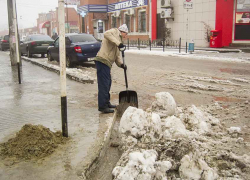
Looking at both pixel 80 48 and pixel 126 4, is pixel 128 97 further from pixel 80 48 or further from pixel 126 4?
pixel 126 4

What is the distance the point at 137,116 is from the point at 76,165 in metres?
1.15

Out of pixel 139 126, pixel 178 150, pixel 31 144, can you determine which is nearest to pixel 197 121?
pixel 139 126

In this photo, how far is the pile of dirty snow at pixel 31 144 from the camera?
3.59 metres

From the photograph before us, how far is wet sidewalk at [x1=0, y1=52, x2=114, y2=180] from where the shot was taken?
10.6 feet

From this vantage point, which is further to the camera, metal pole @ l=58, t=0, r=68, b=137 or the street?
the street

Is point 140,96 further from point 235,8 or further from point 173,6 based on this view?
point 173,6

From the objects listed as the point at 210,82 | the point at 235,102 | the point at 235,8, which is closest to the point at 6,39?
the point at 235,8

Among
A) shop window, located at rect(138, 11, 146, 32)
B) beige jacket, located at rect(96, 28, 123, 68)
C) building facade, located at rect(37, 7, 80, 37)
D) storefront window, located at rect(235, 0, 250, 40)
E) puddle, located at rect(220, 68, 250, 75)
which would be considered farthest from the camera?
building facade, located at rect(37, 7, 80, 37)

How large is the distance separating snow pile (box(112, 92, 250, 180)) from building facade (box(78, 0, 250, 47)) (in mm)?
15317

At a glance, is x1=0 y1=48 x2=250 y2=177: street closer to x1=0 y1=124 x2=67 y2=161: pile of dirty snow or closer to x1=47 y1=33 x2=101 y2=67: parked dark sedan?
x1=0 y1=124 x2=67 y2=161: pile of dirty snow

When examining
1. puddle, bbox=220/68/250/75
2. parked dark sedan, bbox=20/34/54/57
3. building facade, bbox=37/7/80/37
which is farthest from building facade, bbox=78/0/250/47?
building facade, bbox=37/7/80/37

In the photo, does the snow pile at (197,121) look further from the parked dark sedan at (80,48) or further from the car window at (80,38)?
the car window at (80,38)

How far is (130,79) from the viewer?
9961 mm

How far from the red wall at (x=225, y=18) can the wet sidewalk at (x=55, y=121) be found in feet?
51.2
